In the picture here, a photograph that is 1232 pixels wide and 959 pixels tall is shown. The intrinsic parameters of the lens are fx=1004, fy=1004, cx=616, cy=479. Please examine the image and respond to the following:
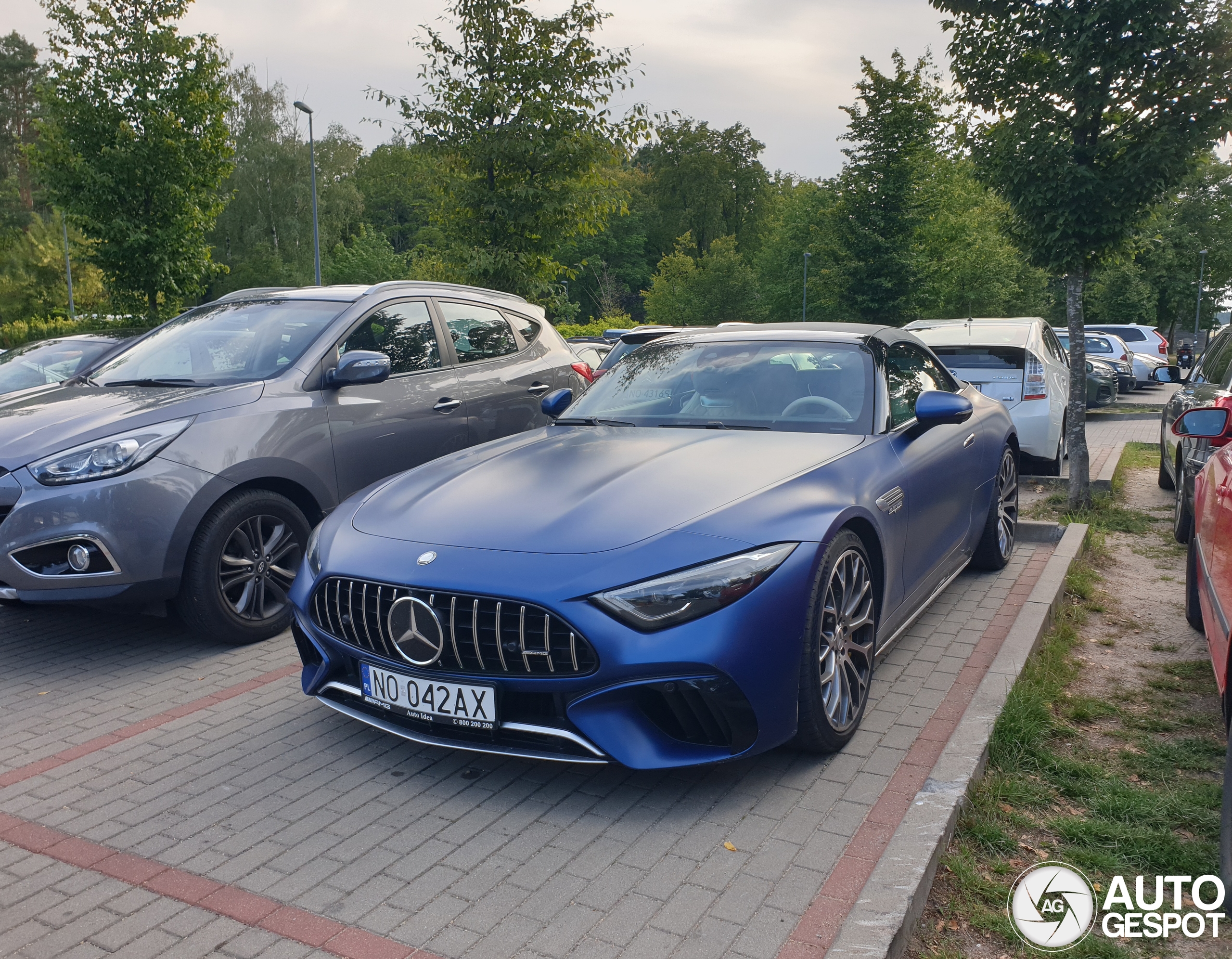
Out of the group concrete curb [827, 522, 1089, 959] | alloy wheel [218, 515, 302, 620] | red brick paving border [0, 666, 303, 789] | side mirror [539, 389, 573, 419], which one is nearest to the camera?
concrete curb [827, 522, 1089, 959]

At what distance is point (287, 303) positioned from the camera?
245 inches

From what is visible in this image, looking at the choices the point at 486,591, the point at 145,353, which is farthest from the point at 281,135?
the point at 486,591

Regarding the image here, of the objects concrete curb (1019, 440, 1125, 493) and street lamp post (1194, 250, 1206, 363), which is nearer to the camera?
concrete curb (1019, 440, 1125, 493)

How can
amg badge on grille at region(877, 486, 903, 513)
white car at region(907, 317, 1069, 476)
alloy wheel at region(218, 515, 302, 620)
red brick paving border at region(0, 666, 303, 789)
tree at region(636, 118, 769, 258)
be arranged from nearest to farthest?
1. red brick paving border at region(0, 666, 303, 789)
2. amg badge on grille at region(877, 486, 903, 513)
3. alloy wheel at region(218, 515, 302, 620)
4. white car at region(907, 317, 1069, 476)
5. tree at region(636, 118, 769, 258)

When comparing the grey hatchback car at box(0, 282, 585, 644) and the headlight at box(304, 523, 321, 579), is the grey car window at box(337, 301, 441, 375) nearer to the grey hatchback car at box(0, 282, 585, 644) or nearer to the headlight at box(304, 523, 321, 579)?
the grey hatchback car at box(0, 282, 585, 644)

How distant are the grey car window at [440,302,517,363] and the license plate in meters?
3.52

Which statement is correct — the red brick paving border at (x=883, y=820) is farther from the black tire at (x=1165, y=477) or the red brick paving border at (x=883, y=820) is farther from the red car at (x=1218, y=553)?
the black tire at (x=1165, y=477)

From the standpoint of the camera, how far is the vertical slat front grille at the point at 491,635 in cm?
318

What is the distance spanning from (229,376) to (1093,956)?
4874 millimetres

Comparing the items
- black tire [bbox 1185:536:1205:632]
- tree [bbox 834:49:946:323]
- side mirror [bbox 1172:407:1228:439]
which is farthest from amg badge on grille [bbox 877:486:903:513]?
tree [bbox 834:49:946:323]

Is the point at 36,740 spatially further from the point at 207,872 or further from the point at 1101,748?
the point at 1101,748

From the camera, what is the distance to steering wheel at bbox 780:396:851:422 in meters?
4.59

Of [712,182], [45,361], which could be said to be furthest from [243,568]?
[712,182]

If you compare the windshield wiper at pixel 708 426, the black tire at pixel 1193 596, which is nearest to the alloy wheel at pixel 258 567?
the windshield wiper at pixel 708 426
